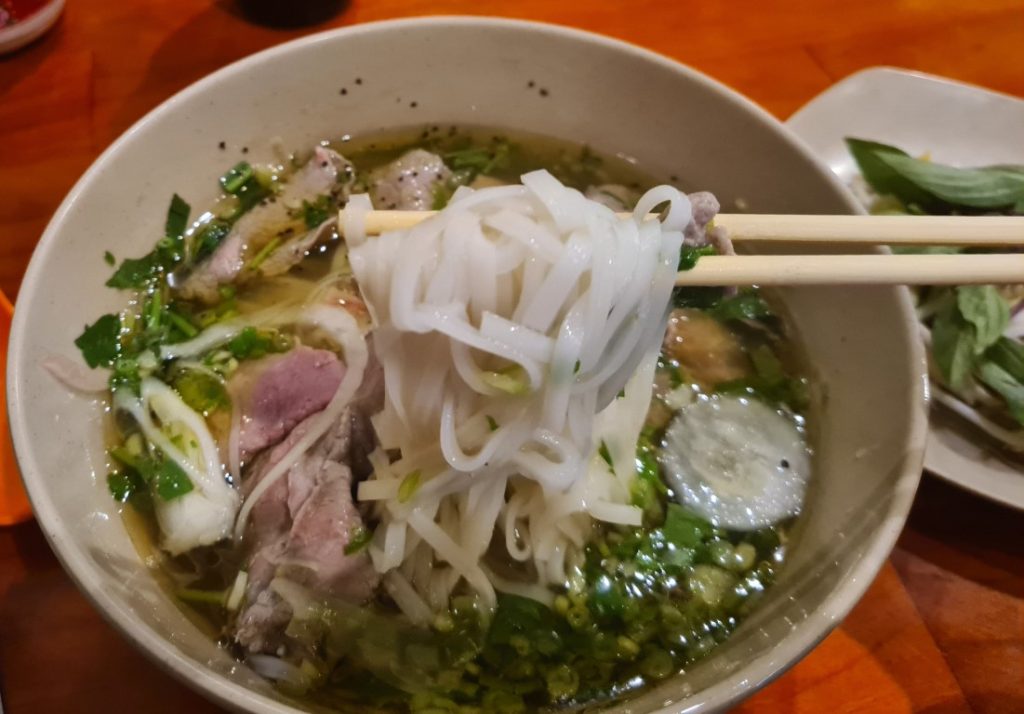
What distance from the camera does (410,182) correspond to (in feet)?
5.83

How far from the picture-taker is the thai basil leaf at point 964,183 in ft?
5.87

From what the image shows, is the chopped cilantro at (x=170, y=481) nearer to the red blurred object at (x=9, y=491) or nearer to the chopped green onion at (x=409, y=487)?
the red blurred object at (x=9, y=491)

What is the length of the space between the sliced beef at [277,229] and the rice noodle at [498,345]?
25.9 inches

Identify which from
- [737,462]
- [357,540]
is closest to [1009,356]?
[737,462]

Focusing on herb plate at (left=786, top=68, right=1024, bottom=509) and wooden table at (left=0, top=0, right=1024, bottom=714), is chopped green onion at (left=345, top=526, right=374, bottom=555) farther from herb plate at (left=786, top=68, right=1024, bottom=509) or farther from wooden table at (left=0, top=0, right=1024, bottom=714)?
herb plate at (left=786, top=68, right=1024, bottom=509)

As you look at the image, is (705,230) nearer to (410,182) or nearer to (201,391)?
(410,182)

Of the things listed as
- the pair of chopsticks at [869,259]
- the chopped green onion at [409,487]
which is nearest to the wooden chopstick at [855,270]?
the pair of chopsticks at [869,259]

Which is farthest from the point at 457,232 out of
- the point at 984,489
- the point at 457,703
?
the point at 984,489

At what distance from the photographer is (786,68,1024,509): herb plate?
2098 mm

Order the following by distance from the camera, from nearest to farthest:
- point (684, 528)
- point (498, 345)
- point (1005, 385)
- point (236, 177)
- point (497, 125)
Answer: point (498, 345)
point (684, 528)
point (1005, 385)
point (236, 177)
point (497, 125)

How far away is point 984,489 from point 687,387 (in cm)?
57

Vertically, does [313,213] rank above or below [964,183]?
below

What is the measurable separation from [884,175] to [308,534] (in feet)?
4.91

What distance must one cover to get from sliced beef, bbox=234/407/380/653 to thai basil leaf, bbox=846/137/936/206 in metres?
1.31
